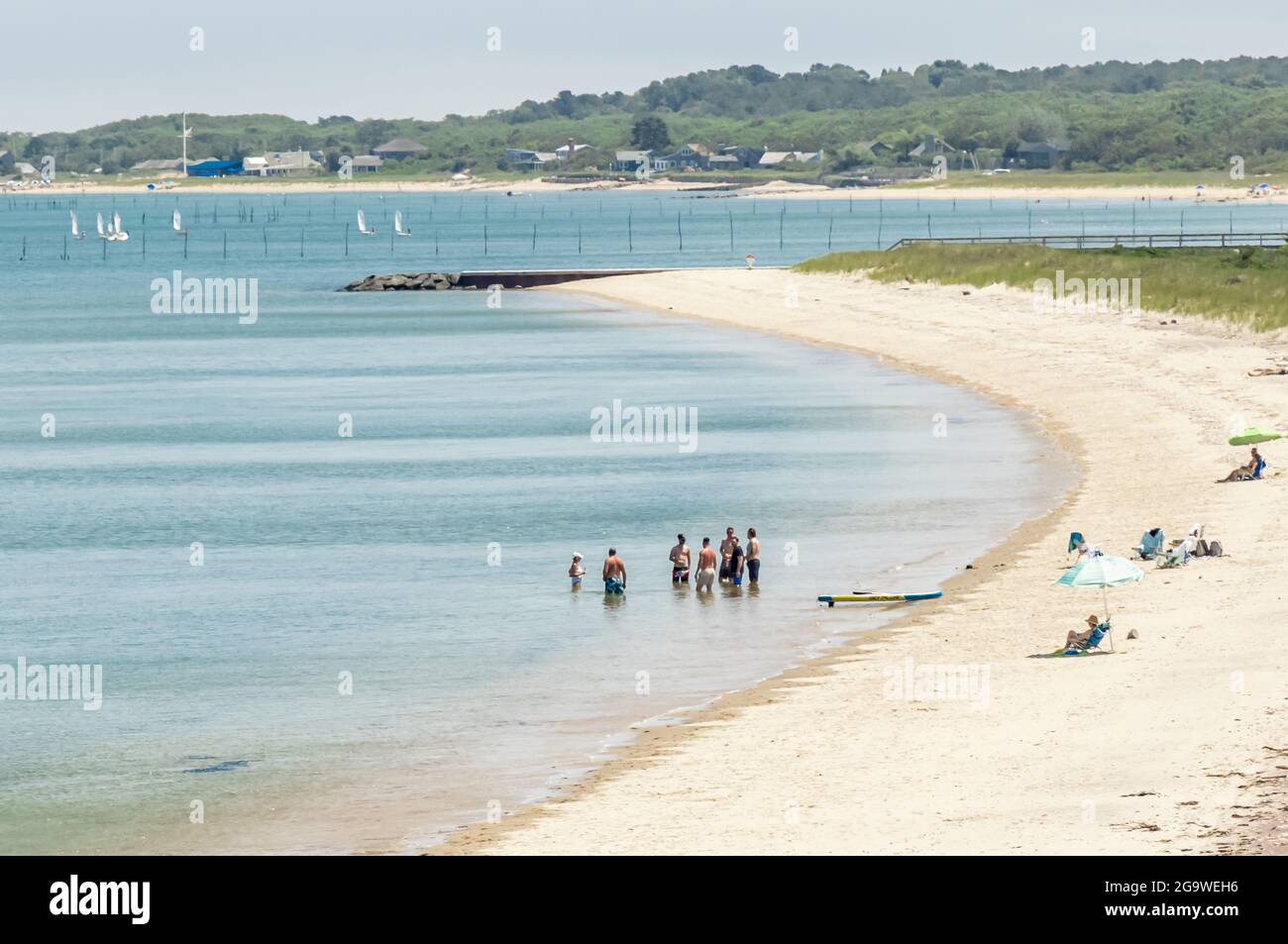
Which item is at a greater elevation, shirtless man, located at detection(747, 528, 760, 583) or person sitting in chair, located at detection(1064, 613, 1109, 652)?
person sitting in chair, located at detection(1064, 613, 1109, 652)

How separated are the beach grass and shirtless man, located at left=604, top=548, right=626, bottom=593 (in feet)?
128

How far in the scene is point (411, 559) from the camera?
40.2 metres

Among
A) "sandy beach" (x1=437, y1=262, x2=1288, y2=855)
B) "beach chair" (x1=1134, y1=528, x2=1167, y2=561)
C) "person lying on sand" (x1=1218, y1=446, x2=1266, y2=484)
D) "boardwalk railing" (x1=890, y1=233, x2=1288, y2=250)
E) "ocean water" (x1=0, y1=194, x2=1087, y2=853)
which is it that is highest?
"boardwalk railing" (x1=890, y1=233, x2=1288, y2=250)

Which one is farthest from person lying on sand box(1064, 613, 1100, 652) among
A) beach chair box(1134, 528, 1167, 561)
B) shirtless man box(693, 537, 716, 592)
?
shirtless man box(693, 537, 716, 592)

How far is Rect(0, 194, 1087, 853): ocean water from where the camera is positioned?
24.6 meters

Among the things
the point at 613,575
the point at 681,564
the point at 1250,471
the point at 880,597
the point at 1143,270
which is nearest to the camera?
the point at 880,597

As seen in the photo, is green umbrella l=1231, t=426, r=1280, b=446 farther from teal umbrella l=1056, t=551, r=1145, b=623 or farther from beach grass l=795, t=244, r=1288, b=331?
beach grass l=795, t=244, r=1288, b=331

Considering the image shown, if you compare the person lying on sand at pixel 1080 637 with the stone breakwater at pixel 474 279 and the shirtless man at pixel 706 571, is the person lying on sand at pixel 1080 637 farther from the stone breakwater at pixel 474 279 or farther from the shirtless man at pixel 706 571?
the stone breakwater at pixel 474 279

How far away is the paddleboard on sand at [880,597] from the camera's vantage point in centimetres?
3294

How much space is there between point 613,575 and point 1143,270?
57.4m

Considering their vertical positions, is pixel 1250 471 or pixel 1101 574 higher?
pixel 1101 574

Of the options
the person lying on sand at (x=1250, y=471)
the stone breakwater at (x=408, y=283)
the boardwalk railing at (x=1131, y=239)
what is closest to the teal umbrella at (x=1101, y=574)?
the person lying on sand at (x=1250, y=471)

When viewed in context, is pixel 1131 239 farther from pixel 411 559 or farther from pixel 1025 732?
pixel 1025 732

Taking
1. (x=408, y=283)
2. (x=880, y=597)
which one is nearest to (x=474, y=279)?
(x=408, y=283)
